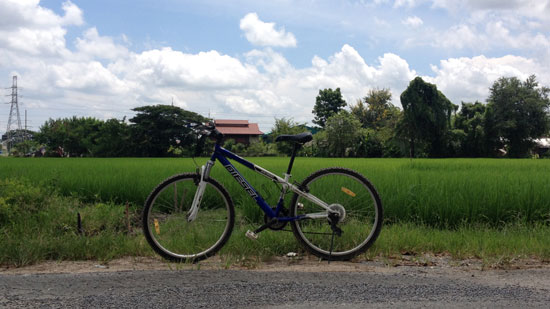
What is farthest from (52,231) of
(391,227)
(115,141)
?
(115,141)

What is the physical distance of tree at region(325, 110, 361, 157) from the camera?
37.5 metres

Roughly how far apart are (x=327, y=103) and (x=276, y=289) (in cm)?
6284

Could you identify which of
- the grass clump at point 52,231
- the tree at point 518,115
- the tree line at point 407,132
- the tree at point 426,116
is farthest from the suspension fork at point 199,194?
the tree at point 518,115

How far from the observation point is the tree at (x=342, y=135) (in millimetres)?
37531

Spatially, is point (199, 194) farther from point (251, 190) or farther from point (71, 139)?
point (71, 139)

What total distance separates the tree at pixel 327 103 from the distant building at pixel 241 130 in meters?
10.1

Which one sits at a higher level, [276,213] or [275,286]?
[276,213]

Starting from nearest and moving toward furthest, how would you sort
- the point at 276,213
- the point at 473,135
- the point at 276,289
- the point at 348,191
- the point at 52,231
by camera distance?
1. the point at 276,289
2. the point at 276,213
3. the point at 348,191
4. the point at 52,231
5. the point at 473,135

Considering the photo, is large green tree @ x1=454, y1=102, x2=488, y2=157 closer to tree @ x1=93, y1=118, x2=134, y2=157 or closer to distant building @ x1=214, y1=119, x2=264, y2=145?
distant building @ x1=214, y1=119, x2=264, y2=145

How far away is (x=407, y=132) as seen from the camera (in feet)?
132

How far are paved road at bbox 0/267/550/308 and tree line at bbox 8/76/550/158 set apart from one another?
3297 cm

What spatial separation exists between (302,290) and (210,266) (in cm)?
112

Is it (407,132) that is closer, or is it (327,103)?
(407,132)

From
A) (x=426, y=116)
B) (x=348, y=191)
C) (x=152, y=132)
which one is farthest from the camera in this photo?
Answer: (x=426, y=116)
